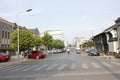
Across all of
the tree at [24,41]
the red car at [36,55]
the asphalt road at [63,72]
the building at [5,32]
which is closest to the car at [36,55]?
the red car at [36,55]

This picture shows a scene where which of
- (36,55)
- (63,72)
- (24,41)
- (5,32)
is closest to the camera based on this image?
(63,72)

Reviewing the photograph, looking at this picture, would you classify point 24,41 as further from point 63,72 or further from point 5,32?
point 63,72

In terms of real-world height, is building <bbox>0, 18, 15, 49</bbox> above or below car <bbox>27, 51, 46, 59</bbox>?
above

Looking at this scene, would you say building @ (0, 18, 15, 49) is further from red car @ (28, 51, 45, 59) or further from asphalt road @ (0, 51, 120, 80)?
asphalt road @ (0, 51, 120, 80)

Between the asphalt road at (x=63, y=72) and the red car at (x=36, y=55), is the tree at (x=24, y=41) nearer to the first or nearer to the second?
the red car at (x=36, y=55)

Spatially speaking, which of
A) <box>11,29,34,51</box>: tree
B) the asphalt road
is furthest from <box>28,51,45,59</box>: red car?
the asphalt road

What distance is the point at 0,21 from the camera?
65.5 meters

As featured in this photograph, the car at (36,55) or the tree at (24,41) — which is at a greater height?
the tree at (24,41)

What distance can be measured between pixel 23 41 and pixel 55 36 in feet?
459

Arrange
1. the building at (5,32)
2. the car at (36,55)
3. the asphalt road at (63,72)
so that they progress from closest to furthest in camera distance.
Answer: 1. the asphalt road at (63,72)
2. the car at (36,55)
3. the building at (5,32)

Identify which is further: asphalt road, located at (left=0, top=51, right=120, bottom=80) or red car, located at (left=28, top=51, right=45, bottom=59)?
red car, located at (left=28, top=51, right=45, bottom=59)

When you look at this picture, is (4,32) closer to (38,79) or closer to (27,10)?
(27,10)

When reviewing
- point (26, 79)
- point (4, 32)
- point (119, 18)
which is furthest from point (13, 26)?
point (26, 79)

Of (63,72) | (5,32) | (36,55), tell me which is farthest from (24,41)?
(63,72)
